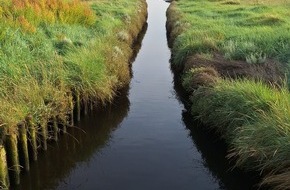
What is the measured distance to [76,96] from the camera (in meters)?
12.5

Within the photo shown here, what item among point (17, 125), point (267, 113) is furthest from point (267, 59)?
point (17, 125)

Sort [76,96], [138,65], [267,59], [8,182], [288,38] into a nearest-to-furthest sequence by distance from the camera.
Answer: [8,182] < [76,96] < [267,59] < [288,38] < [138,65]

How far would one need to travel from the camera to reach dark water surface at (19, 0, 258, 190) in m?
9.58

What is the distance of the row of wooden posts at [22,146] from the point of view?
880 cm

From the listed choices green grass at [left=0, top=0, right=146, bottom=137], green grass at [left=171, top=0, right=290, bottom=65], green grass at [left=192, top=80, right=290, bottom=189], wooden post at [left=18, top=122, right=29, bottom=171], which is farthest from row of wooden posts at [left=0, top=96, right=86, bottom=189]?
green grass at [left=171, top=0, right=290, bottom=65]

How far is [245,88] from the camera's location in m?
11.0

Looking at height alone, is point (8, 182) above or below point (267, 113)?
below

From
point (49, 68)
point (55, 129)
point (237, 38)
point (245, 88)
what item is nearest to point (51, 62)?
point (49, 68)

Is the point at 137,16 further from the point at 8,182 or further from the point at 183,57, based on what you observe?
the point at 8,182

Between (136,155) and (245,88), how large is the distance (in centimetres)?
335

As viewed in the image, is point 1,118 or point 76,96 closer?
point 1,118

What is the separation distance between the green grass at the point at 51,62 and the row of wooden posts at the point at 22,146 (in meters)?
0.21

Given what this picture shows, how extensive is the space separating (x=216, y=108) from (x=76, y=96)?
4.15 m

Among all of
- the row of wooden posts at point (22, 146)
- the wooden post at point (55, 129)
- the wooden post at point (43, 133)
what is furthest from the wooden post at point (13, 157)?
the wooden post at point (55, 129)
